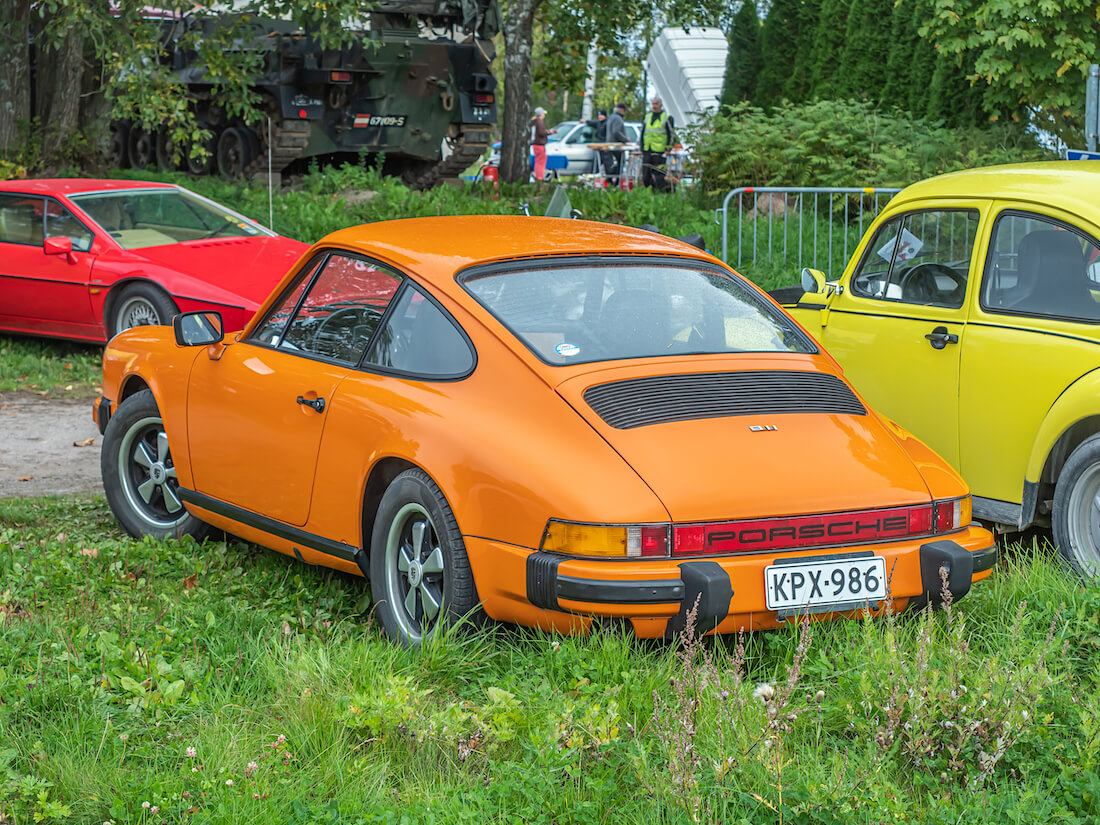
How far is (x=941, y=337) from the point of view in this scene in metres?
5.88

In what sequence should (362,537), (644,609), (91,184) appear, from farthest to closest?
(91,184), (362,537), (644,609)

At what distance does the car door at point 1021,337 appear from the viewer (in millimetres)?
5340

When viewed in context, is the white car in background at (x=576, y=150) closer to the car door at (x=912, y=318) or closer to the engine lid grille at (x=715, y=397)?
the car door at (x=912, y=318)

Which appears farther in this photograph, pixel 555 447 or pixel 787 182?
pixel 787 182

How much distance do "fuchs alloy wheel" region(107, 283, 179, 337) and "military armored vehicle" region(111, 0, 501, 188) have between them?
7659 mm

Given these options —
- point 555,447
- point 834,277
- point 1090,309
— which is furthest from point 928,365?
point 834,277

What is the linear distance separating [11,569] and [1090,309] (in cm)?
430

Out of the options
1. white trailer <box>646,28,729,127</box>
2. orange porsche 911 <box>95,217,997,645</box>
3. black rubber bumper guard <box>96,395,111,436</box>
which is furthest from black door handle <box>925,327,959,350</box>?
white trailer <box>646,28,729,127</box>

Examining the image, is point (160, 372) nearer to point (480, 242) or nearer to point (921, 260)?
point (480, 242)

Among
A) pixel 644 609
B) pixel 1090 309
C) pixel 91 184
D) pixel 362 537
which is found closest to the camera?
pixel 644 609

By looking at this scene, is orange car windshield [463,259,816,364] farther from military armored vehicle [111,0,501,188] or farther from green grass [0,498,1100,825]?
military armored vehicle [111,0,501,188]

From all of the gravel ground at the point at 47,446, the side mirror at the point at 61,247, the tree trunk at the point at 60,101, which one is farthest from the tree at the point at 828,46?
the gravel ground at the point at 47,446

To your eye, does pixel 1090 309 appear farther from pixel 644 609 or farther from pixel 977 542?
pixel 644 609

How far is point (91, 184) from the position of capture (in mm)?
11961
